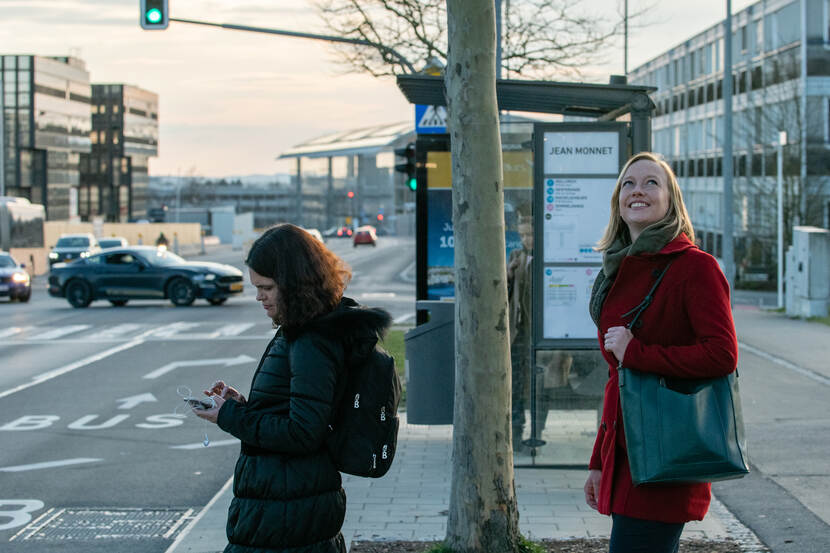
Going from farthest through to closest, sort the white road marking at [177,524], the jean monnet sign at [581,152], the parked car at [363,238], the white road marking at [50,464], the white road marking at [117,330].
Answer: the parked car at [363,238]
the white road marking at [117,330]
the white road marking at [50,464]
the jean monnet sign at [581,152]
the white road marking at [177,524]

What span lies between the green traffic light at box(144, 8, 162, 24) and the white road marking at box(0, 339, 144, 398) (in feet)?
17.6

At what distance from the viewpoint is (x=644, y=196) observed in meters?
3.46

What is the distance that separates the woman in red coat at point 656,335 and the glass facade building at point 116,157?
382 ft

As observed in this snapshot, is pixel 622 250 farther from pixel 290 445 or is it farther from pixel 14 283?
pixel 14 283

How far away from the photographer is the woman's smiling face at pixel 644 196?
11.3 feet

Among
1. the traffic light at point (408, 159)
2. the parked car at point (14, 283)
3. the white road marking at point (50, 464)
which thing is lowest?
the white road marking at point (50, 464)

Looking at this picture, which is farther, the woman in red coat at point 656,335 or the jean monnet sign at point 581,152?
the jean monnet sign at point 581,152

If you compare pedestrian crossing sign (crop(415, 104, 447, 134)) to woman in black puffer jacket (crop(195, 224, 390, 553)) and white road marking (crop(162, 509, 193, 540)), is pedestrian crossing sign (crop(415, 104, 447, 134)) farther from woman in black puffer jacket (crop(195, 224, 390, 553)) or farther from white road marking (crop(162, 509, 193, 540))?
woman in black puffer jacket (crop(195, 224, 390, 553))

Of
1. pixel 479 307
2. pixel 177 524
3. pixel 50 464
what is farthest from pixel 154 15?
pixel 479 307

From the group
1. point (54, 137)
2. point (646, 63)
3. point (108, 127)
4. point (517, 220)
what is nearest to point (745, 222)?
point (646, 63)

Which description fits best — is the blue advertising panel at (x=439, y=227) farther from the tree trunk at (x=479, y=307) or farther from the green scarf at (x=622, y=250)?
the green scarf at (x=622, y=250)

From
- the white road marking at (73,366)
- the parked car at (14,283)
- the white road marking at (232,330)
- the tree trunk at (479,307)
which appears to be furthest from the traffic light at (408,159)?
the parked car at (14,283)

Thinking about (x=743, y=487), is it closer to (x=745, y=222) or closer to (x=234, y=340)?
(x=234, y=340)

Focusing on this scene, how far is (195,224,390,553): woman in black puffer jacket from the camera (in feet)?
10.5
